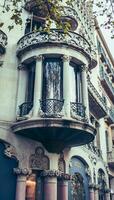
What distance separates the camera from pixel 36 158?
14352mm

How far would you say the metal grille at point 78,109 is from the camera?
48.7 feet

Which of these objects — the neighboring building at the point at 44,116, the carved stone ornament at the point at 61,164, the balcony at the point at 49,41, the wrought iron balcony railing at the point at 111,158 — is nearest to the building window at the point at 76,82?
the neighboring building at the point at 44,116

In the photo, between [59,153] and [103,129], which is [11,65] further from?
[103,129]

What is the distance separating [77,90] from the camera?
16.5 meters

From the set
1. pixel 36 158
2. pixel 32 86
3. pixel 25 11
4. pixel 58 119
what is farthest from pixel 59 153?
pixel 25 11

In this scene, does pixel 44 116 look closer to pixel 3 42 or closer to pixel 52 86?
pixel 52 86

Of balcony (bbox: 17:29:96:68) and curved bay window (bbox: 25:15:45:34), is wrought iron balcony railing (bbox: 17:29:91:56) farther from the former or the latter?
curved bay window (bbox: 25:15:45:34)

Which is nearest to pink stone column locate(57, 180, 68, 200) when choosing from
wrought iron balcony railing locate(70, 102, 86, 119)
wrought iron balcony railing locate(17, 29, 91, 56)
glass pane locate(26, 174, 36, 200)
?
glass pane locate(26, 174, 36, 200)

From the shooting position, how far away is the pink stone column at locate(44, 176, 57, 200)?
13.6m

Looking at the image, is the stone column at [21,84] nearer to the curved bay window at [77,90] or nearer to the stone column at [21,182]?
the curved bay window at [77,90]

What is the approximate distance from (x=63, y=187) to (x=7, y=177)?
292 centimetres

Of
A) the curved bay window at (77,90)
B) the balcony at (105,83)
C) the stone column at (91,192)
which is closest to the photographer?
the curved bay window at (77,90)

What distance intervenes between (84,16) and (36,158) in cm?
1340

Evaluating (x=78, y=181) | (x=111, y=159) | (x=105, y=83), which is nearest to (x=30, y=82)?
(x=78, y=181)
